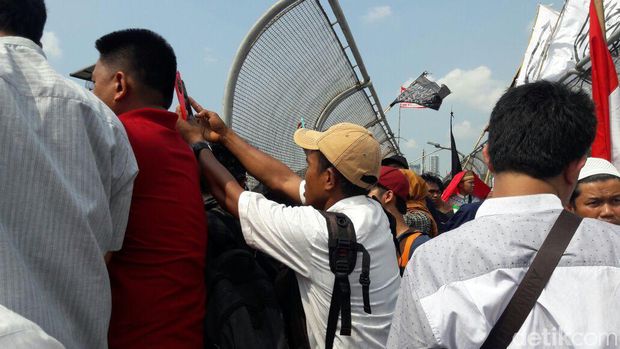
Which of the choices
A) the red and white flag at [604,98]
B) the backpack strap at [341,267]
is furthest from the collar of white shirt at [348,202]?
the red and white flag at [604,98]

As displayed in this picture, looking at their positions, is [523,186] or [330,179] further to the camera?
[330,179]

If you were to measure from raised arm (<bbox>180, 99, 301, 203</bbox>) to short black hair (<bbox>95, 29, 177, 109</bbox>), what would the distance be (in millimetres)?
389

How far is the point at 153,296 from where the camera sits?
1.84 meters

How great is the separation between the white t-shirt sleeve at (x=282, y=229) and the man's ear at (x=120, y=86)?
60cm

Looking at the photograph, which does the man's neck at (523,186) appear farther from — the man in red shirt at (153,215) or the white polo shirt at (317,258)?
the man in red shirt at (153,215)

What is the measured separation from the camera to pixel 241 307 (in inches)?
77.9

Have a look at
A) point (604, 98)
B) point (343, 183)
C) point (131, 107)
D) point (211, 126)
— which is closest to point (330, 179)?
point (343, 183)

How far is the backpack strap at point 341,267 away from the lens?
83.0 inches

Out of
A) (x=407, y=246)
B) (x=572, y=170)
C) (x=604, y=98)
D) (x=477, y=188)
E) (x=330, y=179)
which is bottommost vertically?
(x=407, y=246)

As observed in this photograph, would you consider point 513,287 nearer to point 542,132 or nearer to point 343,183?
point 542,132

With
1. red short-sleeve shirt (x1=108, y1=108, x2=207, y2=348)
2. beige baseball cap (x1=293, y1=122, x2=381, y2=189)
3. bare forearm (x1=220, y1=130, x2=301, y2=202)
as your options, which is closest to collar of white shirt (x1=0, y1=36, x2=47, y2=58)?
red short-sleeve shirt (x1=108, y1=108, x2=207, y2=348)

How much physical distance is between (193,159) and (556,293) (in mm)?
1404

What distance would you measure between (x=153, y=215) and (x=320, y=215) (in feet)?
2.09

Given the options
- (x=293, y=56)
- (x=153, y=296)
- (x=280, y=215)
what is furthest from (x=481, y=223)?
(x=293, y=56)
